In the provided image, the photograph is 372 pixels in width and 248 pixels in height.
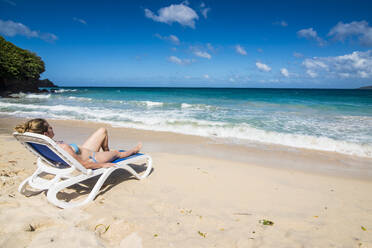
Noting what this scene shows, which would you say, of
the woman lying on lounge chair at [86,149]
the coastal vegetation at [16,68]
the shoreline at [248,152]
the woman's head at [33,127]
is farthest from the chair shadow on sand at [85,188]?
the coastal vegetation at [16,68]

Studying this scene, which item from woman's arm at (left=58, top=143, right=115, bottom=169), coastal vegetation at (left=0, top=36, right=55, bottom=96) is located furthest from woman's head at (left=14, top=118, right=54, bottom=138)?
coastal vegetation at (left=0, top=36, right=55, bottom=96)

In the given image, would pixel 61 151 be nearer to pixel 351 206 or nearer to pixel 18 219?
pixel 18 219

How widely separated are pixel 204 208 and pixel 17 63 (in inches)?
1530

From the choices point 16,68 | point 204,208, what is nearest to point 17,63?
point 16,68

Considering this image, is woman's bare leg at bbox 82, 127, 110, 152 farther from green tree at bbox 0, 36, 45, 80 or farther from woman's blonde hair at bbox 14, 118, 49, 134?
green tree at bbox 0, 36, 45, 80

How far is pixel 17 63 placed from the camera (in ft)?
103

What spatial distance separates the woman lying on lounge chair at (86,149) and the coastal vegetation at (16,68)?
35.2 metres

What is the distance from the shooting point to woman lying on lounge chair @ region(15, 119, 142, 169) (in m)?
3.08

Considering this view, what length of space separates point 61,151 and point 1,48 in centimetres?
3894

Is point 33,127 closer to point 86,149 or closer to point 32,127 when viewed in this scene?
point 32,127

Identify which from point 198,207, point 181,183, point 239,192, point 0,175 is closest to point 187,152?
point 181,183

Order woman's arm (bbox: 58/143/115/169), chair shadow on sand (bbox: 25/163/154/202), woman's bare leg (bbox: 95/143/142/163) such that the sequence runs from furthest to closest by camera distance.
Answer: woman's bare leg (bbox: 95/143/142/163) → chair shadow on sand (bbox: 25/163/154/202) → woman's arm (bbox: 58/143/115/169)

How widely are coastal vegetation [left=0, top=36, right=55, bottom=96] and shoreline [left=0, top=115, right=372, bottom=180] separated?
95.3 feet

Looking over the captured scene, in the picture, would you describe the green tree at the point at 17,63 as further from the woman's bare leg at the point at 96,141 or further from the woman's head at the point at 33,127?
the woman's head at the point at 33,127
